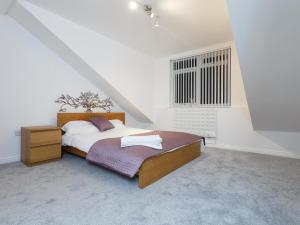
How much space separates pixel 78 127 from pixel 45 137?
65 centimetres

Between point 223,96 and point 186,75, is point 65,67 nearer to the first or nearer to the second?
point 186,75

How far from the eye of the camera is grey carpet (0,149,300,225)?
1578 mm

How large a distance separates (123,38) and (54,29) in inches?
55.7

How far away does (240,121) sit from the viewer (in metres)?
4.00

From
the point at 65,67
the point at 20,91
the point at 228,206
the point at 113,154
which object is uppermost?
the point at 65,67

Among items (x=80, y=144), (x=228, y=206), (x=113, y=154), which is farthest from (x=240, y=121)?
(x=80, y=144)

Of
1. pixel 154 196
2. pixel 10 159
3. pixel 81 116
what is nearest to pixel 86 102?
pixel 81 116

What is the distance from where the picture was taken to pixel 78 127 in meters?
3.56

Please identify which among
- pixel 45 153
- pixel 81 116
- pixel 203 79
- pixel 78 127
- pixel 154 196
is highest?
pixel 203 79

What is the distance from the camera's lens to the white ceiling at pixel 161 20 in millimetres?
2699

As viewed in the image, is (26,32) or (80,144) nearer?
(80,144)

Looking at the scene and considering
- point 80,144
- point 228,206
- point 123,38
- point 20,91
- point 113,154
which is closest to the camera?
point 228,206

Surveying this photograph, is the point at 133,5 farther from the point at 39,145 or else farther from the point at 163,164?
the point at 39,145

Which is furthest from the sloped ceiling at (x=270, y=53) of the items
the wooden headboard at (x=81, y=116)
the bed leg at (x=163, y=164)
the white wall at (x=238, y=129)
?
the wooden headboard at (x=81, y=116)
